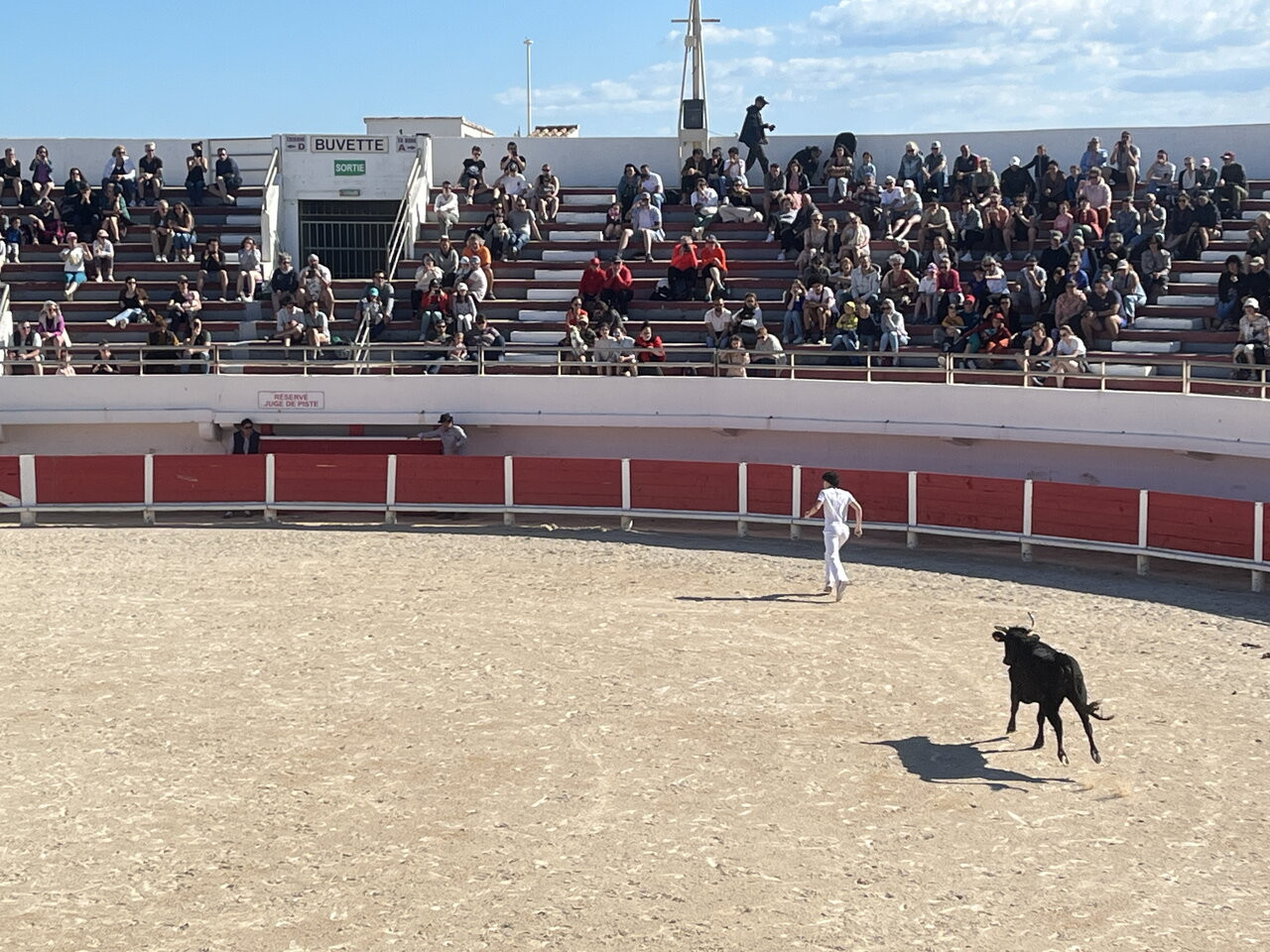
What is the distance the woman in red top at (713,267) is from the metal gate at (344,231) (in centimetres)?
717

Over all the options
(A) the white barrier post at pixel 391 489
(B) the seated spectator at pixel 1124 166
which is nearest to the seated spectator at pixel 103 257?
(A) the white barrier post at pixel 391 489

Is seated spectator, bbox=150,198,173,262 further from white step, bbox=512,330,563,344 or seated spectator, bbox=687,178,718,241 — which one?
seated spectator, bbox=687,178,718,241

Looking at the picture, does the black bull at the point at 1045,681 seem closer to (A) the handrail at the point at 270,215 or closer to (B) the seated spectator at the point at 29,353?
(B) the seated spectator at the point at 29,353

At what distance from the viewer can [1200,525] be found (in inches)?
783

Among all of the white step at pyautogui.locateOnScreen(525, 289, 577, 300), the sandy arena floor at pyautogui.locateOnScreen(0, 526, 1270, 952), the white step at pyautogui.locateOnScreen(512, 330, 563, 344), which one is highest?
the white step at pyautogui.locateOnScreen(525, 289, 577, 300)

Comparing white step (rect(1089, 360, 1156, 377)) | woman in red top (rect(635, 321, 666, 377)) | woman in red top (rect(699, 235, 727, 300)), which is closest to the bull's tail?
white step (rect(1089, 360, 1156, 377))

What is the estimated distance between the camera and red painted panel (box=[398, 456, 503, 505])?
2345 cm

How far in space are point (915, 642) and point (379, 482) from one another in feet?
31.6

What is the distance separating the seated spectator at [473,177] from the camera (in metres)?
30.5

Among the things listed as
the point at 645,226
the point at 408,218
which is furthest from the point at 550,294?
the point at 408,218

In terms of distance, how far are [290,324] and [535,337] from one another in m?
3.74

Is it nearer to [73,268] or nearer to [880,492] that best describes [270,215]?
[73,268]

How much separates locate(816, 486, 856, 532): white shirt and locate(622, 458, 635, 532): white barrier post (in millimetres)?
5412

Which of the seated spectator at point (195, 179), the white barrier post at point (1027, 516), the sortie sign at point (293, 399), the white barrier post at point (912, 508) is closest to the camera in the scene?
the white barrier post at point (1027, 516)
